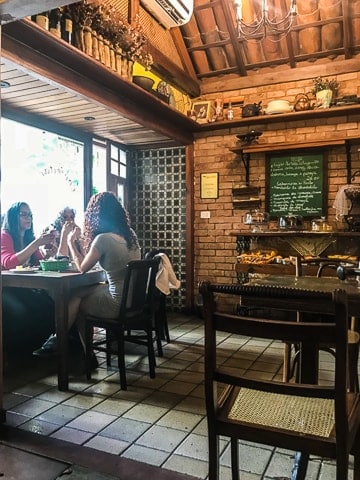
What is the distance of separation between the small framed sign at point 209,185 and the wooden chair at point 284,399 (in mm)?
3746

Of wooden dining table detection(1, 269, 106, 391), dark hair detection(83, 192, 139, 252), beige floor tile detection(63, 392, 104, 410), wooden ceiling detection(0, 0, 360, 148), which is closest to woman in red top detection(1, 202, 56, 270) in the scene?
wooden dining table detection(1, 269, 106, 391)

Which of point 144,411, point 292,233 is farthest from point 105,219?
point 292,233

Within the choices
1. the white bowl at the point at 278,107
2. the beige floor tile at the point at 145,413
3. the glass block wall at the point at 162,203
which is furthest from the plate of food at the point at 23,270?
the white bowl at the point at 278,107

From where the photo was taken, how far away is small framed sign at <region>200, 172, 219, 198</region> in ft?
16.6

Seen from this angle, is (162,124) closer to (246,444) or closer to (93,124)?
(93,124)

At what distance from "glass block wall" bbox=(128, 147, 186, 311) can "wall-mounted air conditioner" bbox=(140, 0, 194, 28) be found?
2.21 metres

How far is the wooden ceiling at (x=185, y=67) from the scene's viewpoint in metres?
3.29

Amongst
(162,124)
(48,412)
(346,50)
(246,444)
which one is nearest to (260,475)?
(246,444)

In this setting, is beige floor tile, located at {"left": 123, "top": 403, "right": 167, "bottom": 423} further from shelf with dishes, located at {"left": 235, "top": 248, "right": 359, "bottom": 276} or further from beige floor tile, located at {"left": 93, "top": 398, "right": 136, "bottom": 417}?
shelf with dishes, located at {"left": 235, "top": 248, "right": 359, "bottom": 276}

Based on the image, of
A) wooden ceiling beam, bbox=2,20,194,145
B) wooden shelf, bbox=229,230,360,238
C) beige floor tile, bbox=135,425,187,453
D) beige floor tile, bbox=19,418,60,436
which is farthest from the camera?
wooden shelf, bbox=229,230,360,238

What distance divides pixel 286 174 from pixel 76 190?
2.51 metres

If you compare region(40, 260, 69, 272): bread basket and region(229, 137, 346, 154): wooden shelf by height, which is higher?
region(229, 137, 346, 154): wooden shelf

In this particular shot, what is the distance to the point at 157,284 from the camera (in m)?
3.39

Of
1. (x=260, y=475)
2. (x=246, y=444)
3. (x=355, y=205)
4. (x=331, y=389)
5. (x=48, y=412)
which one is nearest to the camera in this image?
(x=331, y=389)
